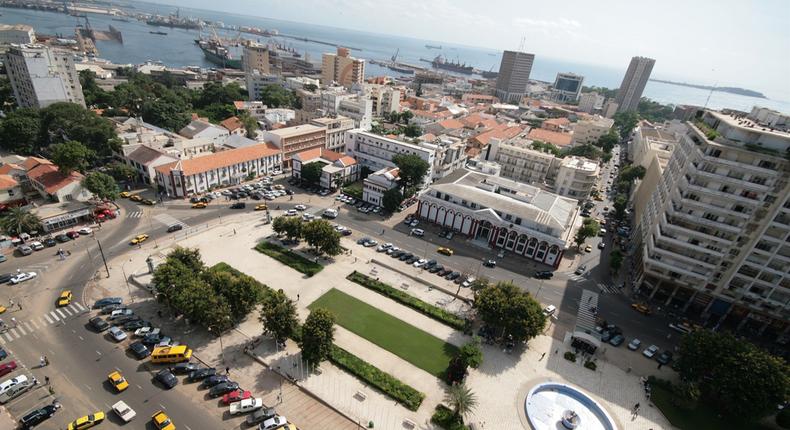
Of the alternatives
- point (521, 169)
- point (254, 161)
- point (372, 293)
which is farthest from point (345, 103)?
point (372, 293)

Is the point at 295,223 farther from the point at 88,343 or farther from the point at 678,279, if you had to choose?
the point at 678,279

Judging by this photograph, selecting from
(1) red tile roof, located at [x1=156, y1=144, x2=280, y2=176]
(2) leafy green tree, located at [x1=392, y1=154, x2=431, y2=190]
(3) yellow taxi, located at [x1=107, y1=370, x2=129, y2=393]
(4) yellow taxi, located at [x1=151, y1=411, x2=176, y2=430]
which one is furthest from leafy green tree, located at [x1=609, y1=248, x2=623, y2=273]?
(1) red tile roof, located at [x1=156, y1=144, x2=280, y2=176]

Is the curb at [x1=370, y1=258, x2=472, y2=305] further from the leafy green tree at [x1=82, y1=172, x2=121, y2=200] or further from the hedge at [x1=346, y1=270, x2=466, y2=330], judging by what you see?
the leafy green tree at [x1=82, y1=172, x2=121, y2=200]

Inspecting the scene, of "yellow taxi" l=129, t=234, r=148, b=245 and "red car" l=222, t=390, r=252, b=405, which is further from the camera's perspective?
"yellow taxi" l=129, t=234, r=148, b=245

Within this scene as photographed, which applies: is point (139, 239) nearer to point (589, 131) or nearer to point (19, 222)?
point (19, 222)

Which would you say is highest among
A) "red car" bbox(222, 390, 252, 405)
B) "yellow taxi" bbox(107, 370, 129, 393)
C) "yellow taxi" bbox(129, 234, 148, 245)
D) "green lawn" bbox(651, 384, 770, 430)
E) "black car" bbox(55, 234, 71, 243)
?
"green lawn" bbox(651, 384, 770, 430)

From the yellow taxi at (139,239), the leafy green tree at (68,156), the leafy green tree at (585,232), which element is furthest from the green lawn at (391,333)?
the leafy green tree at (68,156)

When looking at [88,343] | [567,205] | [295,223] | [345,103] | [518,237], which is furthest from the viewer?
[345,103]

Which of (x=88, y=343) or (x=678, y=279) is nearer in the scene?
(x=88, y=343)
